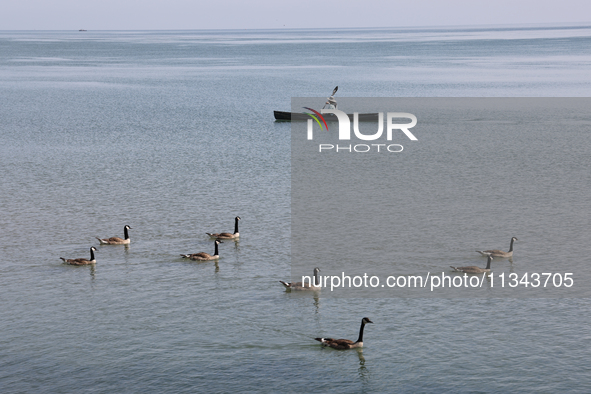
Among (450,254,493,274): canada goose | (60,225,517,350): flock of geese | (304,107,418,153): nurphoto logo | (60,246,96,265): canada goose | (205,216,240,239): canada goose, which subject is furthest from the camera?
(304,107,418,153): nurphoto logo

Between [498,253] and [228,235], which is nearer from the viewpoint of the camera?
[498,253]

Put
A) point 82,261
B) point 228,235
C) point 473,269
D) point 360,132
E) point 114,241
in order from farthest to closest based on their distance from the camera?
point 360,132, point 228,235, point 114,241, point 82,261, point 473,269

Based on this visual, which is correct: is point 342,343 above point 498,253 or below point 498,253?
below

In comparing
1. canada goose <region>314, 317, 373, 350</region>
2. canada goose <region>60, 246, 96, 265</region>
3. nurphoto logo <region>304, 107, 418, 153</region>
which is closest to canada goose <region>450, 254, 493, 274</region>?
canada goose <region>314, 317, 373, 350</region>

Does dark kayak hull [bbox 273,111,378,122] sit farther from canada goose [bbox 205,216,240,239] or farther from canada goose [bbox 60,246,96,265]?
canada goose [bbox 60,246,96,265]

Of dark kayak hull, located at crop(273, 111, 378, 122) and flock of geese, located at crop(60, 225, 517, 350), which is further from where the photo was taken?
dark kayak hull, located at crop(273, 111, 378, 122)

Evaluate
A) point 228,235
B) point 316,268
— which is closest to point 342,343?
point 316,268

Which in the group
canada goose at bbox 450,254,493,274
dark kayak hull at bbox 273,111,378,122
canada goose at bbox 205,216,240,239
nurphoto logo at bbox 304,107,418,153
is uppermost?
dark kayak hull at bbox 273,111,378,122

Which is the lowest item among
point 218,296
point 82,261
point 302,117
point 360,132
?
point 218,296

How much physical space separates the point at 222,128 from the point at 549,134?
32887mm

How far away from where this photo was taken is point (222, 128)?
76.5m

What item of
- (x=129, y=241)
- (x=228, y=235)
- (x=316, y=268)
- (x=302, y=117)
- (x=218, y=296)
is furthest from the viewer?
(x=302, y=117)

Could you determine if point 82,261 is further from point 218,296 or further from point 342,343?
point 342,343

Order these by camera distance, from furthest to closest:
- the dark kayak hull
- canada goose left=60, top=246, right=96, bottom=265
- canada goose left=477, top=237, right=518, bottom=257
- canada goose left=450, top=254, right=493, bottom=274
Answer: the dark kayak hull
canada goose left=477, top=237, right=518, bottom=257
canada goose left=60, top=246, right=96, bottom=265
canada goose left=450, top=254, right=493, bottom=274
